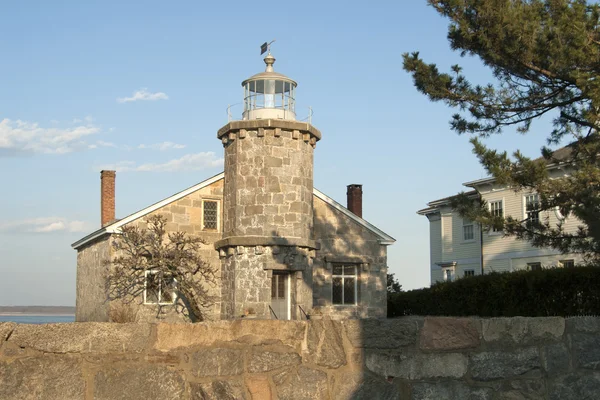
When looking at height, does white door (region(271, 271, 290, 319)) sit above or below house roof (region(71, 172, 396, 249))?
below

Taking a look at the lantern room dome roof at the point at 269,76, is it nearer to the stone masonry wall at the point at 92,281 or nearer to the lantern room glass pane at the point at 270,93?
the lantern room glass pane at the point at 270,93

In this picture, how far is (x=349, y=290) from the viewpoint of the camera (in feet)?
94.0

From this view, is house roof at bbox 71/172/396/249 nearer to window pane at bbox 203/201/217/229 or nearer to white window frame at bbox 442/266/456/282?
window pane at bbox 203/201/217/229

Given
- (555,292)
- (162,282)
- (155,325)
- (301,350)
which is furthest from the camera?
(162,282)

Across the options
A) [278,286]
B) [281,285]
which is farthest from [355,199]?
[278,286]

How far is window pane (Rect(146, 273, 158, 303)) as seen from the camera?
25344 millimetres

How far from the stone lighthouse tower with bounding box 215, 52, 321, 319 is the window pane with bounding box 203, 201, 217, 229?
95 cm

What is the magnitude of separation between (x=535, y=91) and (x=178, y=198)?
591 inches

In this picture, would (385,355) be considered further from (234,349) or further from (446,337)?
(234,349)

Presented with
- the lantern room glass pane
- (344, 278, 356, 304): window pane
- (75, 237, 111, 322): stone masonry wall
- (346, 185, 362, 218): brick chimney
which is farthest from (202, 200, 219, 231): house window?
(346, 185, 362, 218): brick chimney

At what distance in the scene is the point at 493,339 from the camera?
4566mm

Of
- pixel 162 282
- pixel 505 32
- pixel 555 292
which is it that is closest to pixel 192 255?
pixel 162 282

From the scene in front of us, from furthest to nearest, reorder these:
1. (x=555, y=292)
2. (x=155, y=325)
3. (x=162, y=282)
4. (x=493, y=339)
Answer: (x=162, y=282) < (x=555, y=292) < (x=493, y=339) < (x=155, y=325)

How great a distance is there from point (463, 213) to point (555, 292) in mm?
3750
